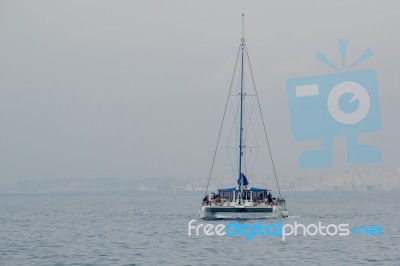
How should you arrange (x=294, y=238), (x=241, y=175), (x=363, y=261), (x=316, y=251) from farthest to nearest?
(x=241, y=175), (x=294, y=238), (x=316, y=251), (x=363, y=261)

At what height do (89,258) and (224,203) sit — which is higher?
(224,203)

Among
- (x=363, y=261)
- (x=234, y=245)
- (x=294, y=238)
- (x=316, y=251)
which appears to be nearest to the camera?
(x=363, y=261)

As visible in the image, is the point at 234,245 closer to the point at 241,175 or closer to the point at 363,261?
the point at 363,261

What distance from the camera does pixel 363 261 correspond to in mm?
53625

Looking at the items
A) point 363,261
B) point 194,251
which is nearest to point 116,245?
point 194,251

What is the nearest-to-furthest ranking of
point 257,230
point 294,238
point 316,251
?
point 316,251 < point 294,238 < point 257,230

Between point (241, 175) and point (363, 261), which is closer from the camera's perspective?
point (363, 261)

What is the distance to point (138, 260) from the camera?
54.0 m

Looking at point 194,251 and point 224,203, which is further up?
point 224,203

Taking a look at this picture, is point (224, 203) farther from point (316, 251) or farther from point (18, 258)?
point (18, 258)

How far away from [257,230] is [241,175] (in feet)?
38.5

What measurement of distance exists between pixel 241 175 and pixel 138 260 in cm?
3736

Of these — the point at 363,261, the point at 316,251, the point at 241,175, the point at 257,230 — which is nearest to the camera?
the point at 363,261

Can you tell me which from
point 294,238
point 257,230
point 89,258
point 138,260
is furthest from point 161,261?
point 257,230
